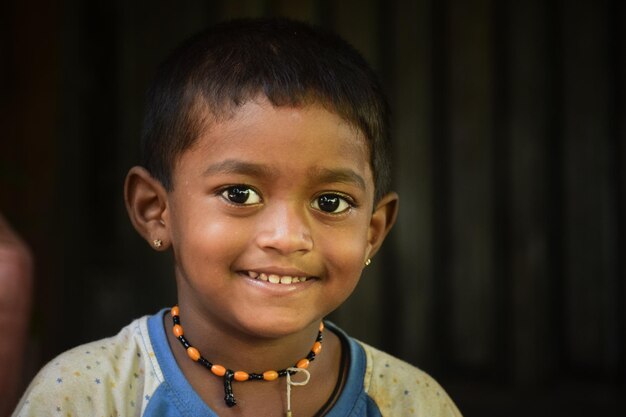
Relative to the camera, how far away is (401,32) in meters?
4.02

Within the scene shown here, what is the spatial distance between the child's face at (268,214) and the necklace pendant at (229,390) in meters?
0.14

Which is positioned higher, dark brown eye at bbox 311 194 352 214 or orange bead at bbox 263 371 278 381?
dark brown eye at bbox 311 194 352 214

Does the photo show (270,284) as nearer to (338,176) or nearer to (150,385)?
(338,176)

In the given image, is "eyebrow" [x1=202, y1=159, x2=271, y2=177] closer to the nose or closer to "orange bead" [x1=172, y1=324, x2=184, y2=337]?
the nose

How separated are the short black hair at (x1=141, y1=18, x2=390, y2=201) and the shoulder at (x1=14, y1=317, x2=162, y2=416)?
0.36 meters

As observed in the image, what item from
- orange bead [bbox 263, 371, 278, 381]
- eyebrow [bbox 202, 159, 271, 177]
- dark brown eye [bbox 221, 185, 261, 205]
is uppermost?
eyebrow [bbox 202, 159, 271, 177]

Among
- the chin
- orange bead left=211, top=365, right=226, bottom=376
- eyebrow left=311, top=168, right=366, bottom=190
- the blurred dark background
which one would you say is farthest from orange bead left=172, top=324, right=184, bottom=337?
the blurred dark background

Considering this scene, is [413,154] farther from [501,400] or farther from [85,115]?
[85,115]

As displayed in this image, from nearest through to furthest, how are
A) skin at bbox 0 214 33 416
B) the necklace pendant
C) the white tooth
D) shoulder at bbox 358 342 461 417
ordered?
skin at bbox 0 214 33 416, the white tooth, the necklace pendant, shoulder at bbox 358 342 461 417

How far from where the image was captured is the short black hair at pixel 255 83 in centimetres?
188

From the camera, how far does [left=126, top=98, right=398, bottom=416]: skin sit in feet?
5.99

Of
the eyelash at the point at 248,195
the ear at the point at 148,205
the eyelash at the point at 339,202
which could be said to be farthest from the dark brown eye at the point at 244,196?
the ear at the point at 148,205

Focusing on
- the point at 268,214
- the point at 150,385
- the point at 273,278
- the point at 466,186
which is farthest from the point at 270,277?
the point at 466,186

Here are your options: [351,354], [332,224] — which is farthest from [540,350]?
[332,224]
